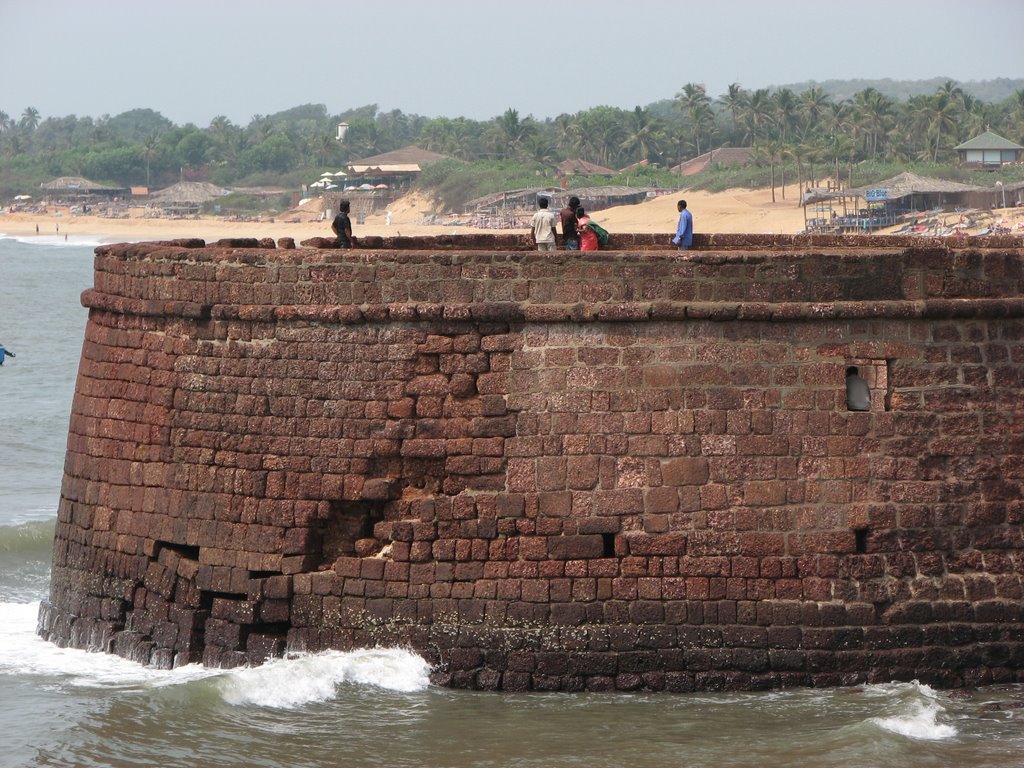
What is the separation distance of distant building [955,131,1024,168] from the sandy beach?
878 centimetres

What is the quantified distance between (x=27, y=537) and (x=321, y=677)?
8.58m

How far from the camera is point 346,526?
11.8 meters

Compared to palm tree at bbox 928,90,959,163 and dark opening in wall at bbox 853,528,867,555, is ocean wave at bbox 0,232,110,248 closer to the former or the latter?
palm tree at bbox 928,90,959,163

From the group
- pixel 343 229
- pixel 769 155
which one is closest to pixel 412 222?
pixel 769 155

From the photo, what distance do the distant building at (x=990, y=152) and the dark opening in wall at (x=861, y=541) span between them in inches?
2469

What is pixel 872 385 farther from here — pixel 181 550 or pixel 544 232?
pixel 181 550

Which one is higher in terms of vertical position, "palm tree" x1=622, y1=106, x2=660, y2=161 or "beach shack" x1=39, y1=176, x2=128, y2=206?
"palm tree" x1=622, y1=106, x2=660, y2=161

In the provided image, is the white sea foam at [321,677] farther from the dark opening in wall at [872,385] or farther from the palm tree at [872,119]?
the palm tree at [872,119]

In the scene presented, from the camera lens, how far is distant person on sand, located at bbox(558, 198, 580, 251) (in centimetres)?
1474

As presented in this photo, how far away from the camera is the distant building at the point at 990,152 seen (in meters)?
71.4

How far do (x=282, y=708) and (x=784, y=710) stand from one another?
3127mm

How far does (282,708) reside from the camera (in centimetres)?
1158

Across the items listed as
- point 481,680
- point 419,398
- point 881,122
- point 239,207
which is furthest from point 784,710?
point 239,207

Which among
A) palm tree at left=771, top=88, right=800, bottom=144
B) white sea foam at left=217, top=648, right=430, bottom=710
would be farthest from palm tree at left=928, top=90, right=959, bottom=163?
white sea foam at left=217, top=648, right=430, bottom=710
